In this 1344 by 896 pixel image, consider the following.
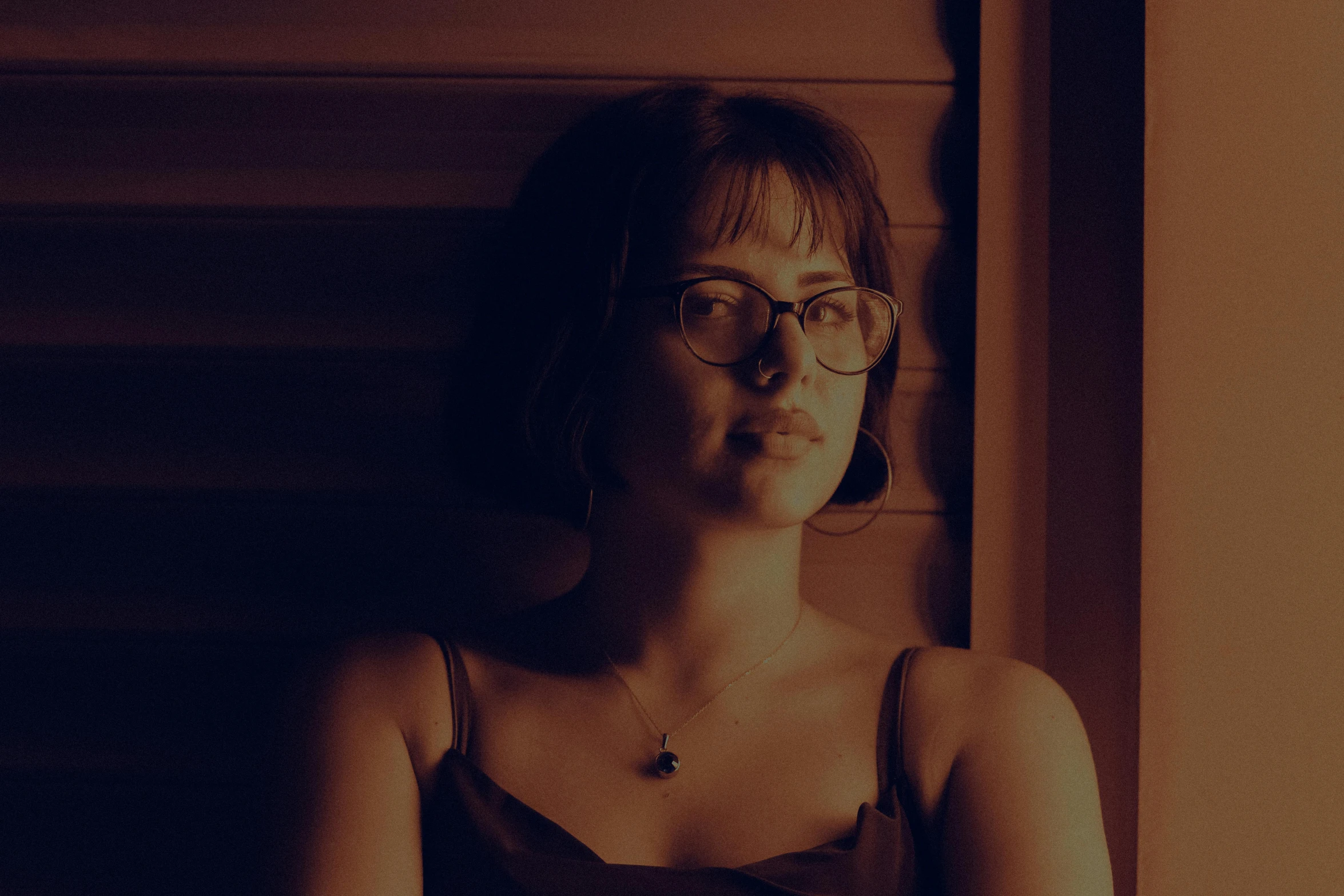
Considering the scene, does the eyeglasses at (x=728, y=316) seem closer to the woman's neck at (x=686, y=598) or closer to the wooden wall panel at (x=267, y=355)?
the woman's neck at (x=686, y=598)

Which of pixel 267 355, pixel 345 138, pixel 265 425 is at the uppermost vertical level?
pixel 345 138

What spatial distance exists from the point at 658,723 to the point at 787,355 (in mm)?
489

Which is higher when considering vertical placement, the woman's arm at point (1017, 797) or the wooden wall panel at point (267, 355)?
the wooden wall panel at point (267, 355)

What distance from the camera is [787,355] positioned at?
110 centimetres

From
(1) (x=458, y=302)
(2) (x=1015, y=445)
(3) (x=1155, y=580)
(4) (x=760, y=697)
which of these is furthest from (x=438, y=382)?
(3) (x=1155, y=580)

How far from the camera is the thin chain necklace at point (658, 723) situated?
1171 mm

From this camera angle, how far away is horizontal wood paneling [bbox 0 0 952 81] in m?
1.54

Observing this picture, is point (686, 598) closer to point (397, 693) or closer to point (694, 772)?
point (694, 772)

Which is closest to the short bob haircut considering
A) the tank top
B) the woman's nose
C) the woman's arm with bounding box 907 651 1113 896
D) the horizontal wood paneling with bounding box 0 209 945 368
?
the woman's nose

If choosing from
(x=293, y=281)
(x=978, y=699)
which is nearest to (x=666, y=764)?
(x=978, y=699)

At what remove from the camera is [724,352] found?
1119 millimetres

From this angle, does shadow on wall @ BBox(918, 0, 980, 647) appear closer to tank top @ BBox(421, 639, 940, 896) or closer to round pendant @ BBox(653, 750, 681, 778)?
tank top @ BBox(421, 639, 940, 896)

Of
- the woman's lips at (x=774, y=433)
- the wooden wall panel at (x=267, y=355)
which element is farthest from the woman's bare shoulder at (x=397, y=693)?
the woman's lips at (x=774, y=433)

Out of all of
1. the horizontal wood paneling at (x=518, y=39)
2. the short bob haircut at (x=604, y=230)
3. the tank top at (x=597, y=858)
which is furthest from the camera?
the horizontal wood paneling at (x=518, y=39)
